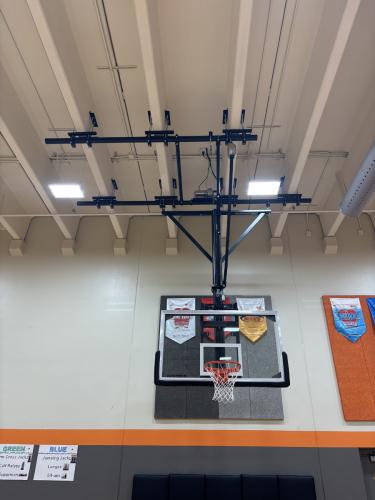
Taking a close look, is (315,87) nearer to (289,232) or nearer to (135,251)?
(289,232)

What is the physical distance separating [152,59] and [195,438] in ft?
15.9

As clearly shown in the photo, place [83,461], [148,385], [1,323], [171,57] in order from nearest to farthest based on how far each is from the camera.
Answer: [171,57]
[83,461]
[148,385]
[1,323]

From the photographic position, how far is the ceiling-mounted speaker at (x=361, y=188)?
12.6 feet

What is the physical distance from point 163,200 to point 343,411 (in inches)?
158

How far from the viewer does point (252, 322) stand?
225 inches

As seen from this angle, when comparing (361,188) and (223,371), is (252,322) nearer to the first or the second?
(223,371)

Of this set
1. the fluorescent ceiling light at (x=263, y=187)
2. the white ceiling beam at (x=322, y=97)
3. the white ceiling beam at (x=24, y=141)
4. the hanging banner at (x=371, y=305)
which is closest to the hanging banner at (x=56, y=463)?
the white ceiling beam at (x=24, y=141)

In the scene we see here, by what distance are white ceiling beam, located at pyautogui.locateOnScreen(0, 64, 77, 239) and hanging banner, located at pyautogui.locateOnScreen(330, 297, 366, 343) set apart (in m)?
4.87

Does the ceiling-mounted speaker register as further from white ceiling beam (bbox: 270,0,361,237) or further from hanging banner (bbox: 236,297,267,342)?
hanging banner (bbox: 236,297,267,342)

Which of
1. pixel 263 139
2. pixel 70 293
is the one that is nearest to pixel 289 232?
pixel 263 139

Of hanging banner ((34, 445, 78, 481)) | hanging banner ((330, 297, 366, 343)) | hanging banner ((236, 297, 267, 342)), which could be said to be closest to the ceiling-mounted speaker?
hanging banner ((330, 297, 366, 343))

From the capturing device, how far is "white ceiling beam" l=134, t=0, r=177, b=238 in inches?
132

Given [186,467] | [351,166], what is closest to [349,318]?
[351,166]

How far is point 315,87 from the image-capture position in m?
4.05
